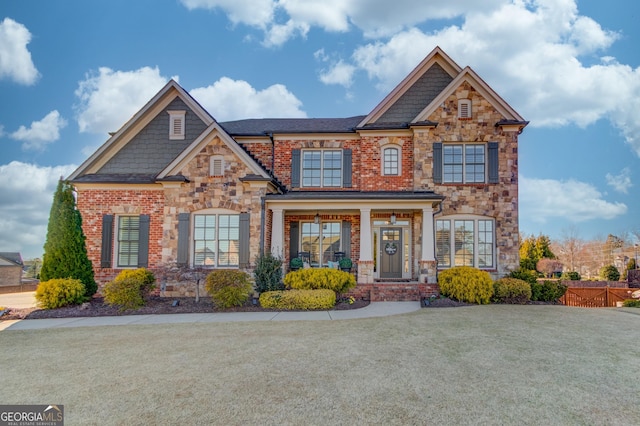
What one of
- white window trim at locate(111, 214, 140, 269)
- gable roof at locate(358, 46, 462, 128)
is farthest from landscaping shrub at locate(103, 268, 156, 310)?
gable roof at locate(358, 46, 462, 128)

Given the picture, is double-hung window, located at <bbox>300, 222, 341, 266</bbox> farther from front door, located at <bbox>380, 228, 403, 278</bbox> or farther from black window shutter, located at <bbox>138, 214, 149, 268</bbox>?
black window shutter, located at <bbox>138, 214, 149, 268</bbox>

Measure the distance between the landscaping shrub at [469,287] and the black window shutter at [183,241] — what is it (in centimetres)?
915

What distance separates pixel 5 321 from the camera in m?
10.5

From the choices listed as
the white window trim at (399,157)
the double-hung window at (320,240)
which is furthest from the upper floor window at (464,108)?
the double-hung window at (320,240)

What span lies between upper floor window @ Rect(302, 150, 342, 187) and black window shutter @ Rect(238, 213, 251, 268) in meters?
3.33

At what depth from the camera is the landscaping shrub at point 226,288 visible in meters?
11.5

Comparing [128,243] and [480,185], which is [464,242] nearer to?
[480,185]

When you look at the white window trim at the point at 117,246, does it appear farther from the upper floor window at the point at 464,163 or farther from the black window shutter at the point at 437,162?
the upper floor window at the point at 464,163

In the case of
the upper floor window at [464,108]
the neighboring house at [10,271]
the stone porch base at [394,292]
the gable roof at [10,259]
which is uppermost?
the upper floor window at [464,108]

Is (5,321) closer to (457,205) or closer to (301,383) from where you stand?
(301,383)

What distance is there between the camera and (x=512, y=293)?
12344 mm

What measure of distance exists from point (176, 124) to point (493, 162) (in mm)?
12863

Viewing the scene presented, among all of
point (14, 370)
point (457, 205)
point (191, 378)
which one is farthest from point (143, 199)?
point (457, 205)

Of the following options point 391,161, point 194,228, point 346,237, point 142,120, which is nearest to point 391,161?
point 391,161
